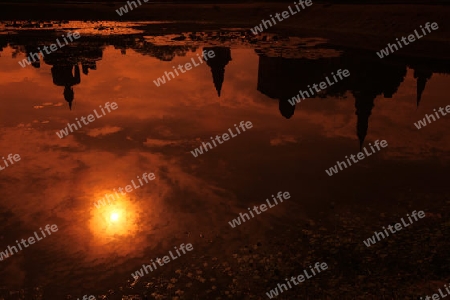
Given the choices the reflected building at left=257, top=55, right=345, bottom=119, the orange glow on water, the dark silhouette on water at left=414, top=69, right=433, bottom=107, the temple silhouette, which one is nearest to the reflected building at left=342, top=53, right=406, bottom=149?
the temple silhouette

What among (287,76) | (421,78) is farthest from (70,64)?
(421,78)

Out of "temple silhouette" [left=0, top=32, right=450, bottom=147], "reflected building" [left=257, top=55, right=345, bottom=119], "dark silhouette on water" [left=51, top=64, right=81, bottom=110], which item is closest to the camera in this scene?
"reflected building" [left=257, top=55, right=345, bottom=119]

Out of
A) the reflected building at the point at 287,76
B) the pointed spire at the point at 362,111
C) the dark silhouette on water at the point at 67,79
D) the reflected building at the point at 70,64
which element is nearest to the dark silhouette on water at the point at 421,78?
the pointed spire at the point at 362,111

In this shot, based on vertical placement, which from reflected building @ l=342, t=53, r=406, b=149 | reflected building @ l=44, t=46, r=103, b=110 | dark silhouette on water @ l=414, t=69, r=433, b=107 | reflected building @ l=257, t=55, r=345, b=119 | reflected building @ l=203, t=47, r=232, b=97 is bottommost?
dark silhouette on water @ l=414, t=69, r=433, b=107

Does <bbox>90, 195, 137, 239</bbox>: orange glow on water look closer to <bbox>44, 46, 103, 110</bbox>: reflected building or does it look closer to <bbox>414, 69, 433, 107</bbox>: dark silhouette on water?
<bbox>44, 46, 103, 110</bbox>: reflected building

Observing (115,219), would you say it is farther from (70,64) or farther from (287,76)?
(70,64)

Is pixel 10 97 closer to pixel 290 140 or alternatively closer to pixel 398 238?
pixel 290 140

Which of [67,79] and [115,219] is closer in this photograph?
[115,219]

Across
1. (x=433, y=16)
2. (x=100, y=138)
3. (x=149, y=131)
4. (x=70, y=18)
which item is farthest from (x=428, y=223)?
(x=70, y=18)
